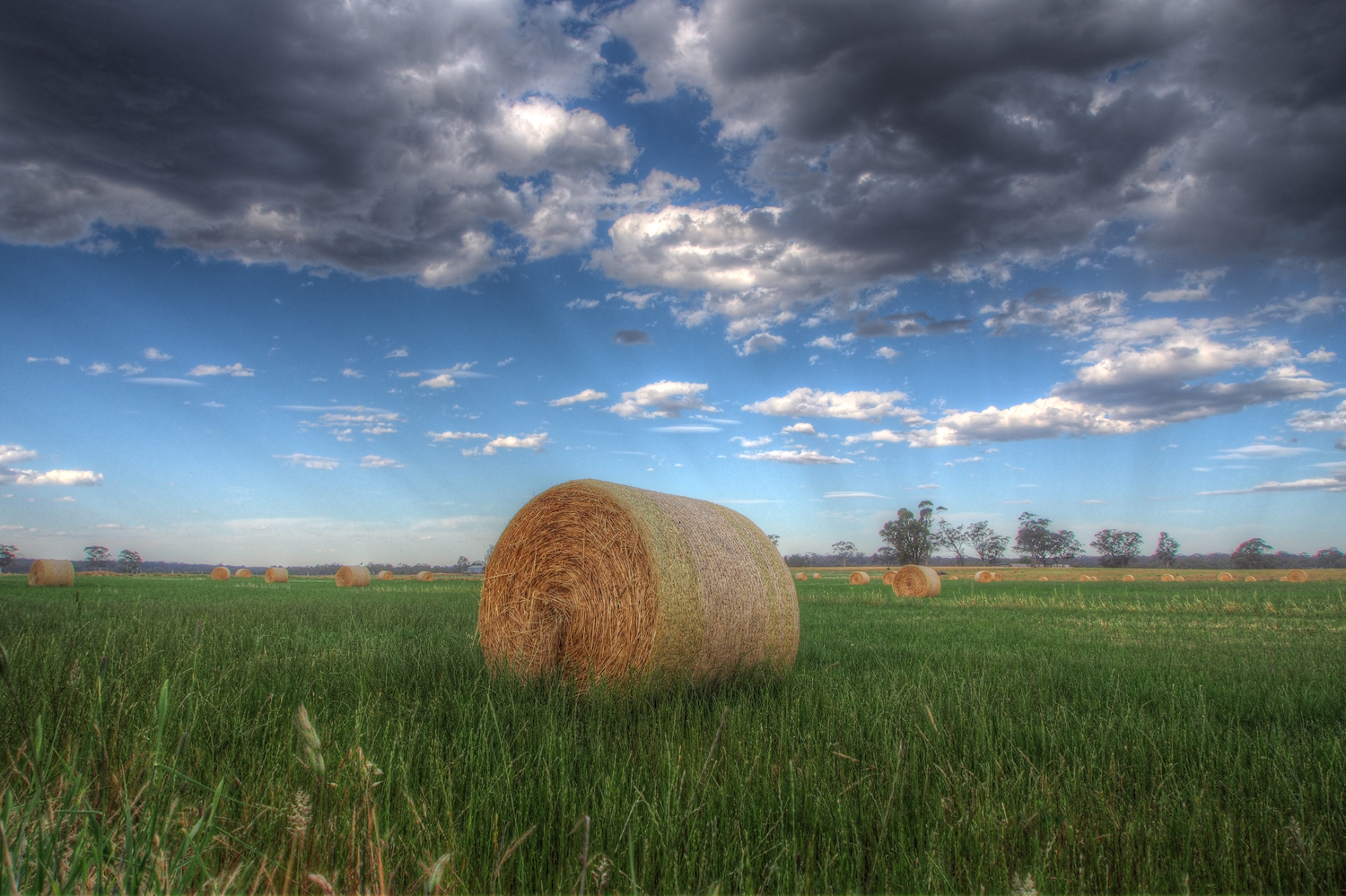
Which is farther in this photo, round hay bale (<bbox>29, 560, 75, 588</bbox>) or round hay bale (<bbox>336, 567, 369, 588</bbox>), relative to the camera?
round hay bale (<bbox>336, 567, 369, 588</bbox>)

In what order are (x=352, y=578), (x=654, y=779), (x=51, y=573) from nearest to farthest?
(x=654, y=779), (x=51, y=573), (x=352, y=578)

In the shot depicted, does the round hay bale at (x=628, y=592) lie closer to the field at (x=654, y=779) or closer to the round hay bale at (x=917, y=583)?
the field at (x=654, y=779)

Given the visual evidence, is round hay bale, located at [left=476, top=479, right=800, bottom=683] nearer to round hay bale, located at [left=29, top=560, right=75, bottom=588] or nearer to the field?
the field

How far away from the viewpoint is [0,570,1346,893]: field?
2.34 metres

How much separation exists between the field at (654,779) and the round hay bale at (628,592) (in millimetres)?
331

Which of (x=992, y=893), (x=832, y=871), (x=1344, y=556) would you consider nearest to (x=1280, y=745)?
(x=992, y=893)

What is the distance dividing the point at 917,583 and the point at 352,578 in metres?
27.4

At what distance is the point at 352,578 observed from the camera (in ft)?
113

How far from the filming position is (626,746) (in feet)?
12.4

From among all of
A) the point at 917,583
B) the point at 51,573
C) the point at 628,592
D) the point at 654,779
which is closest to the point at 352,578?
the point at 51,573

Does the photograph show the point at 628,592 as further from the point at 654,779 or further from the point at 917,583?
the point at 917,583

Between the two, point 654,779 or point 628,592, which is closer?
point 654,779

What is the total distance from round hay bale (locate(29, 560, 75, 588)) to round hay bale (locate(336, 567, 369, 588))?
1128cm

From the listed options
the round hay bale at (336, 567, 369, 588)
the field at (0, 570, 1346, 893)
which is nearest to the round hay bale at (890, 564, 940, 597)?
the field at (0, 570, 1346, 893)
